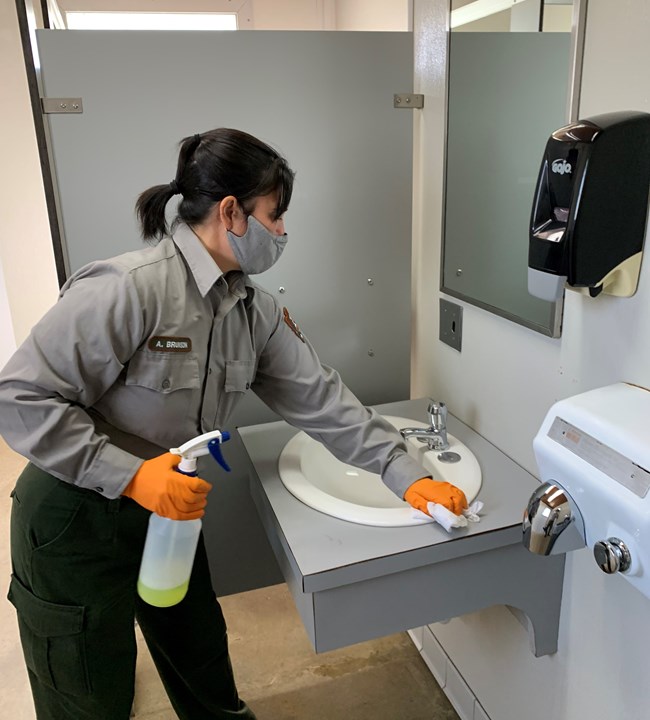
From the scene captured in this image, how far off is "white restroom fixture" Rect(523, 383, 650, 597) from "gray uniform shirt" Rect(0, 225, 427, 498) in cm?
34

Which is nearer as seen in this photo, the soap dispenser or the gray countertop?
the soap dispenser

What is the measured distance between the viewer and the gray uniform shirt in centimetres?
105

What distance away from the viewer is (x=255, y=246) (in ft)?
3.83

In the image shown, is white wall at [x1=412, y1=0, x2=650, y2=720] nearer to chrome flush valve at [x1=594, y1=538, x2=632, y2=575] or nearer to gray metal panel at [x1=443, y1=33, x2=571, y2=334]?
gray metal panel at [x1=443, y1=33, x2=571, y2=334]

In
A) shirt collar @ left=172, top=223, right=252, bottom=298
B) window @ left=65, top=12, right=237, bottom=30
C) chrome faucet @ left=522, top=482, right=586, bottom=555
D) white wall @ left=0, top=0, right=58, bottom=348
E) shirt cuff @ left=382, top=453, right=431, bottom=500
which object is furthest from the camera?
window @ left=65, top=12, right=237, bottom=30

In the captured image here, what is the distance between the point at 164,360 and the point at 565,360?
0.75 m

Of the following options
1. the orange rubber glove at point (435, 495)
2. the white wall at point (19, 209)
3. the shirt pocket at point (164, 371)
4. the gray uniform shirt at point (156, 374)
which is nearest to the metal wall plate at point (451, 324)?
the gray uniform shirt at point (156, 374)

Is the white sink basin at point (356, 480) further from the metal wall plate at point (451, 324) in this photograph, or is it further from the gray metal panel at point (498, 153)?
the gray metal panel at point (498, 153)

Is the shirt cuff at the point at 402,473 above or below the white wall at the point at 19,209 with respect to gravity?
below

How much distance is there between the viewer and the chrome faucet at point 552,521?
3.14 ft

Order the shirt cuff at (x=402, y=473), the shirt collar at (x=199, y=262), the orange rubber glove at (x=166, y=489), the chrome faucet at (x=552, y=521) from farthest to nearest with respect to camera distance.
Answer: the shirt cuff at (x=402, y=473), the shirt collar at (x=199, y=262), the orange rubber glove at (x=166, y=489), the chrome faucet at (x=552, y=521)

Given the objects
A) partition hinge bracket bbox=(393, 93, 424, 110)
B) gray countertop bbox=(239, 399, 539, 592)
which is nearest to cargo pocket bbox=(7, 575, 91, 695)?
gray countertop bbox=(239, 399, 539, 592)

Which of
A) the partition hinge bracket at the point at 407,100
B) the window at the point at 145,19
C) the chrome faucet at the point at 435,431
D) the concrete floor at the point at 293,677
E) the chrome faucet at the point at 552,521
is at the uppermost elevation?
the window at the point at 145,19

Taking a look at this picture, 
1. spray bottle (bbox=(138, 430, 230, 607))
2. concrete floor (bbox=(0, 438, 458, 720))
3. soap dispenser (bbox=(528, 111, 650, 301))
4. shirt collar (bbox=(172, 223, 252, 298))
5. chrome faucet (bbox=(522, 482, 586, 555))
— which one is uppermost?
soap dispenser (bbox=(528, 111, 650, 301))
